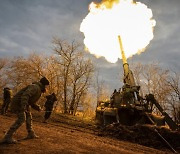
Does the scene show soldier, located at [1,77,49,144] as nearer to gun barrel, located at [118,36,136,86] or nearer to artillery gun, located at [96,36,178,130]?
artillery gun, located at [96,36,178,130]

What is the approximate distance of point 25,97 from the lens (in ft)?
26.8

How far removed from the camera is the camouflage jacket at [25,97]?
8148 mm

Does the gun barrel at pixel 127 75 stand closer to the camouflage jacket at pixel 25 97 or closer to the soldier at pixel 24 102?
the soldier at pixel 24 102

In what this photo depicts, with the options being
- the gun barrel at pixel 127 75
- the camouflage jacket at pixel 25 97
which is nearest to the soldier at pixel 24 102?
the camouflage jacket at pixel 25 97

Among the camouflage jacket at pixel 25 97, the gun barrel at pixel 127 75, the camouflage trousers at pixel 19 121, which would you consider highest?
the gun barrel at pixel 127 75

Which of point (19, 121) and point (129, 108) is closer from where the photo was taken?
point (19, 121)

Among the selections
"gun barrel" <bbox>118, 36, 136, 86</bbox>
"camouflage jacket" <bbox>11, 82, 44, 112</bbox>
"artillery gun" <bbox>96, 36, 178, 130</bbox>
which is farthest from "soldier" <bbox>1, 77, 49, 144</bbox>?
"gun barrel" <bbox>118, 36, 136, 86</bbox>

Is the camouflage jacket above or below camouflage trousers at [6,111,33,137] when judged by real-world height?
above

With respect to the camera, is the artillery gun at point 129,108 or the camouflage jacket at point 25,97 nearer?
the camouflage jacket at point 25,97

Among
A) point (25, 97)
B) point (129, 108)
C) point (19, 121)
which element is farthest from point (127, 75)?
point (19, 121)

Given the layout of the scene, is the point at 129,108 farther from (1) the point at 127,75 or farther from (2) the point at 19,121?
(2) the point at 19,121

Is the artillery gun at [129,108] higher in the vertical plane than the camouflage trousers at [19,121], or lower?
higher

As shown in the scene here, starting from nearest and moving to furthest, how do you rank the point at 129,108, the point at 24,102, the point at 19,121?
the point at 19,121, the point at 24,102, the point at 129,108

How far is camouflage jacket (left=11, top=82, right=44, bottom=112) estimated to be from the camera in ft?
26.7
